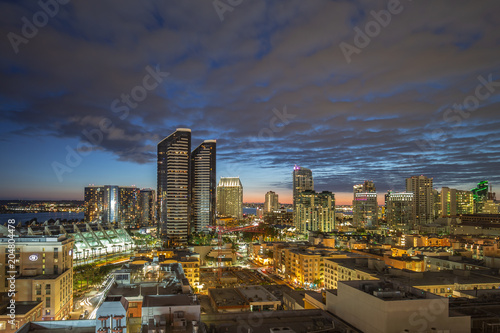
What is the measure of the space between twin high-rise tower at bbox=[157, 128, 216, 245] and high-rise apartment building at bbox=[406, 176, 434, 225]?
51381 millimetres

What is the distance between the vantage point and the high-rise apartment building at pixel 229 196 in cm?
12500

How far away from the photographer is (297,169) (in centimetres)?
10438

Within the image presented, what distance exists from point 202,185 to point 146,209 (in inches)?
1670

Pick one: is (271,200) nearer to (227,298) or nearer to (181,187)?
(181,187)

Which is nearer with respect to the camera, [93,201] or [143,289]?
[143,289]

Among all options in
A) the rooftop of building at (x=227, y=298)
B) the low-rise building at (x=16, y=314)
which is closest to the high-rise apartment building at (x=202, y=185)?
the rooftop of building at (x=227, y=298)

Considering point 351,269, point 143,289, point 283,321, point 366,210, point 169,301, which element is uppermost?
point 169,301

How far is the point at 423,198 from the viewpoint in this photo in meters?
83.3

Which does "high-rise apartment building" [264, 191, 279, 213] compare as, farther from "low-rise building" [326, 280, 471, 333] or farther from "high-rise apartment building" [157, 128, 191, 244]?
"low-rise building" [326, 280, 471, 333]

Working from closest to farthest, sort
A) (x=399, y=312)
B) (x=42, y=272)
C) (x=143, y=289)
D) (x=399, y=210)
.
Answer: (x=399, y=312) → (x=143, y=289) → (x=42, y=272) → (x=399, y=210)

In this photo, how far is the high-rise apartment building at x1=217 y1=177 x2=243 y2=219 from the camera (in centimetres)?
12500

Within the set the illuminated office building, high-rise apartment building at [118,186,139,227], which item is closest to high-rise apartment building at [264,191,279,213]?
high-rise apartment building at [118,186,139,227]

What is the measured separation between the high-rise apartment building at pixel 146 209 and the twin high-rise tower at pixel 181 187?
37.7 metres

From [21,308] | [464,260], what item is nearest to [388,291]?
[21,308]
